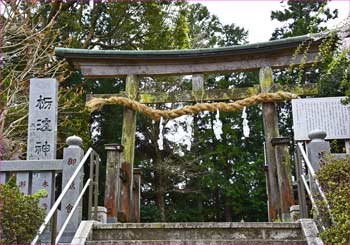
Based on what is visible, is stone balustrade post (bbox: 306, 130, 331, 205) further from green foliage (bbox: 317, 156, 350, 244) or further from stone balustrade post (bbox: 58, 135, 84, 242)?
stone balustrade post (bbox: 58, 135, 84, 242)

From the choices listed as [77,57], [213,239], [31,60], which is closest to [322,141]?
[213,239]

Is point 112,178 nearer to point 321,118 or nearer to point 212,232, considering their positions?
point 212,232

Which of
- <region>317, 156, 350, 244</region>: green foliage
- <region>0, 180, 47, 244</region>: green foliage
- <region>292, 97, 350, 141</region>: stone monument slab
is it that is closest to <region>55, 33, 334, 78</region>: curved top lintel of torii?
<region>292, 97, 350, 141</region>: stone monument slab

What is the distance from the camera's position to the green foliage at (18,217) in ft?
9.86

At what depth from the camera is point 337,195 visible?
3391 millimetres

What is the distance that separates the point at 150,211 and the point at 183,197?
149 cm

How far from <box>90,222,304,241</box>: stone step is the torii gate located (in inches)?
109

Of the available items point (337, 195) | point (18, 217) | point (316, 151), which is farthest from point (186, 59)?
point (18, 217)

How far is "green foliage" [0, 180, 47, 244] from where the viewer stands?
3004 mm

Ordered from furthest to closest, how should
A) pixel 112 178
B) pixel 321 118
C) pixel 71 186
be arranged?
pixel 112 178, pixel 321 118, pixel 71 186

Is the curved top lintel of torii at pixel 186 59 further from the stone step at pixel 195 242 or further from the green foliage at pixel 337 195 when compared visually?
the stone step at pixel 195 242

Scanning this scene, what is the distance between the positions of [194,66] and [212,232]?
392cm

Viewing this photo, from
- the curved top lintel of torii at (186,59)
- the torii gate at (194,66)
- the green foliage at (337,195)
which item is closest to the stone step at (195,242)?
the green foliage at (337,195)

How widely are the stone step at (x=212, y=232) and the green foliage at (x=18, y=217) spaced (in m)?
1.13
